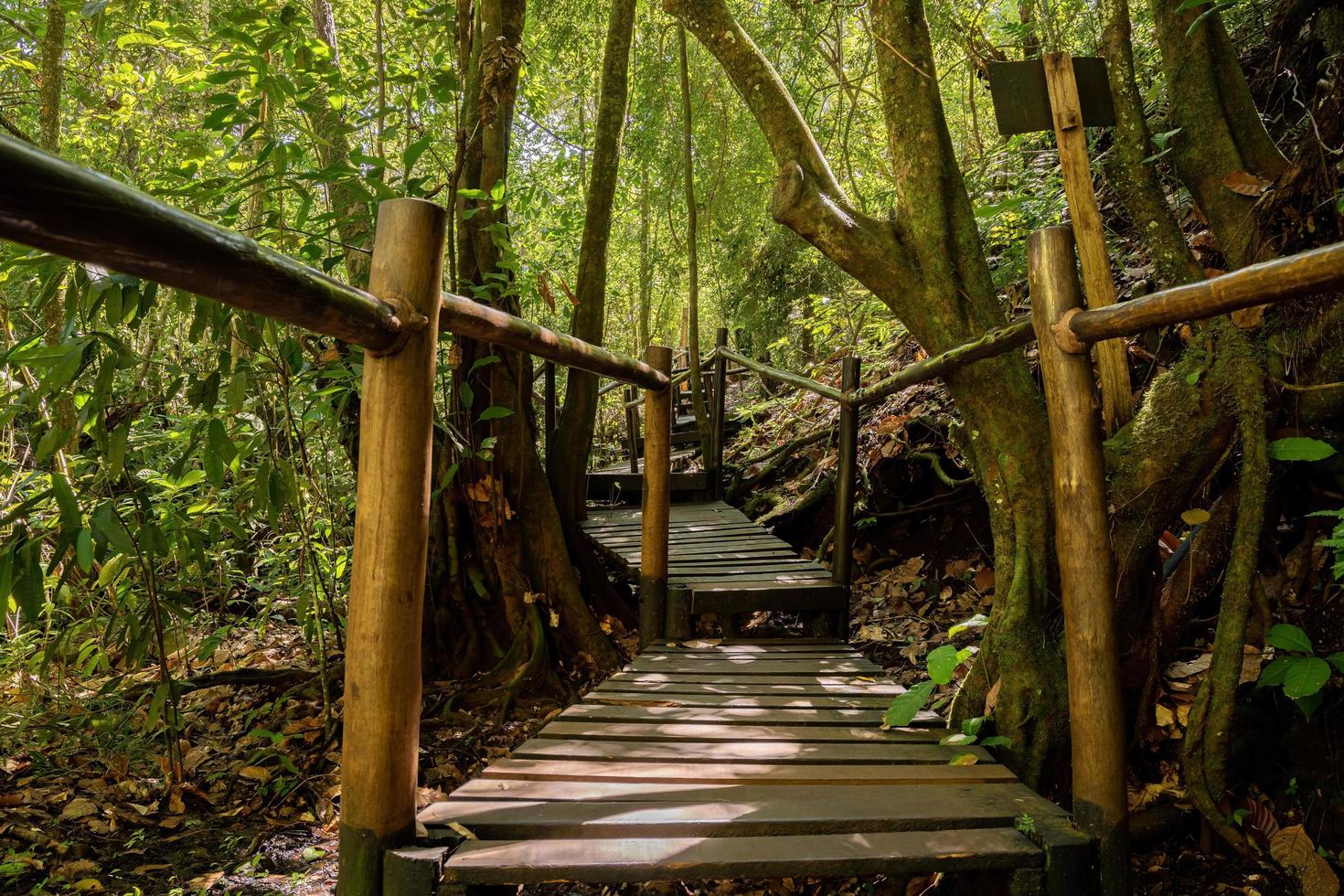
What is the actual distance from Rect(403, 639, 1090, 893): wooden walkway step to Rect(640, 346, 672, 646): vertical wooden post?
95 centimetres

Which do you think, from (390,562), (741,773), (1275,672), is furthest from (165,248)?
(1275,672)

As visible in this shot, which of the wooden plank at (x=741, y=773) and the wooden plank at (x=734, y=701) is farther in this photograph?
the wooden plank at (x=734, y=701)

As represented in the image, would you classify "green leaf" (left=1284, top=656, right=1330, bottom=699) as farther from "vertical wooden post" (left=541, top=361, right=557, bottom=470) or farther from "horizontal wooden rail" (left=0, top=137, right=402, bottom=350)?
"vertical wooden post" (left=541, top=361, right=557, bottom=470)

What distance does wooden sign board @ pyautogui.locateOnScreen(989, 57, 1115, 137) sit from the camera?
2.45 meters

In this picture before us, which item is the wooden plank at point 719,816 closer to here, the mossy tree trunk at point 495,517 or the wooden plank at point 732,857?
the wooden plank at point 732,857

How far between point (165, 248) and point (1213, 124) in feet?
10.8

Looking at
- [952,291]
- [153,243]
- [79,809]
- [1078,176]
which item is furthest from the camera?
[79,809]

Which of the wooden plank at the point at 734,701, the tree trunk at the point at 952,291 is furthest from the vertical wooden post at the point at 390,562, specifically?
the tree trunk at the point at 952,291

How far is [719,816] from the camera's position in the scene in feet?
5.57

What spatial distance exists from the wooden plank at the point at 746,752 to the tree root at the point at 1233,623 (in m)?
0.77

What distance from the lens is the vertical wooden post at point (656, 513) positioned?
3498 mm

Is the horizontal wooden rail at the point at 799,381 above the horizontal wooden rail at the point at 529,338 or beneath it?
above

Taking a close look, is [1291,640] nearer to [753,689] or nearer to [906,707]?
[906,707]

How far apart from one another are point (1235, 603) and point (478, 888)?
7.43 feet
